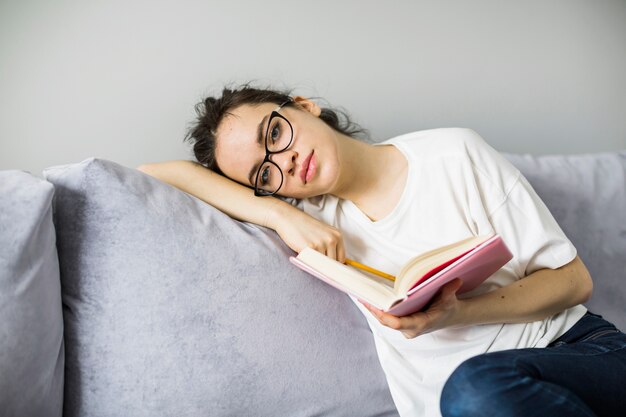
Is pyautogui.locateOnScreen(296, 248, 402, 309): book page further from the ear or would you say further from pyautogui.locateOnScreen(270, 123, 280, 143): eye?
the ear

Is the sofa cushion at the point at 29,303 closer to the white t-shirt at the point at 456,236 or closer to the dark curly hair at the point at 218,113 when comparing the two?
the dark curly hair at the point at 218,113

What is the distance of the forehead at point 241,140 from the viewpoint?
1275 millimetres

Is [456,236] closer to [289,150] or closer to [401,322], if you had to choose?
[401,322]

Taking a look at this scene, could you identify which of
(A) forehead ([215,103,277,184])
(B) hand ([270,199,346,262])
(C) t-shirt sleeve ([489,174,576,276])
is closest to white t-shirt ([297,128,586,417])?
(C) t-shirt sleeve ([489,174,576,276])

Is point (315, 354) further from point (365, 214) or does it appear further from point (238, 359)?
point (365, 214)

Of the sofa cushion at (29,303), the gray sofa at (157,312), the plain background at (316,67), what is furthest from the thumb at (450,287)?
the plain background at (316,67)

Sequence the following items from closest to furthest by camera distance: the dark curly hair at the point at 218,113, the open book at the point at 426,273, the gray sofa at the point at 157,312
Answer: the open book at the point at 426,273
the gray sofa at the point at 157,312
the dark curly hair at the point at 218,113

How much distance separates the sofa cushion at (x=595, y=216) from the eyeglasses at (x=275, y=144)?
0.69m

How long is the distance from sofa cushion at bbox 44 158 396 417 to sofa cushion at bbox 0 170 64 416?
0.06 m

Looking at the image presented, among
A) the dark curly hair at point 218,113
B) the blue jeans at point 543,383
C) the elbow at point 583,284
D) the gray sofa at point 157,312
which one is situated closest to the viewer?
the blue jeans at point 543,383

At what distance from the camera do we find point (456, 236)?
1.18 m

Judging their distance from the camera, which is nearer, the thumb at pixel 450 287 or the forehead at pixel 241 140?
the thumb at pixel 450 287

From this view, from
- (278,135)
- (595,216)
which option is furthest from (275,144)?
(595,216)

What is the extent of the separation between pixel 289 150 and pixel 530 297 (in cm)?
60
